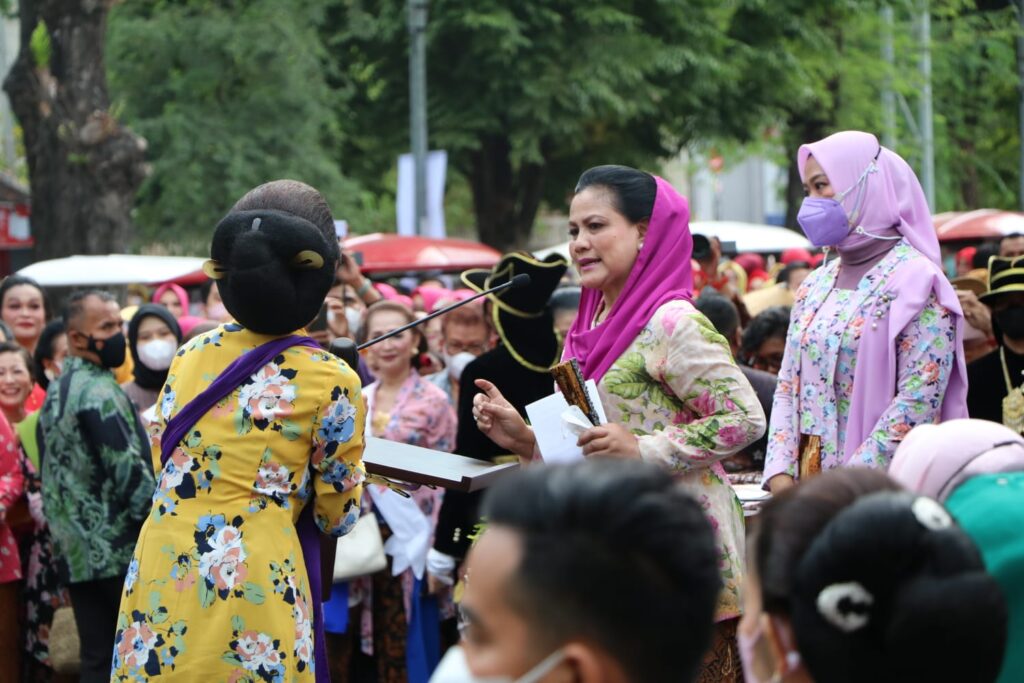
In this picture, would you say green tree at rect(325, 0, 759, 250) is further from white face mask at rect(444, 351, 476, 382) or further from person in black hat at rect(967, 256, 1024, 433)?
person in black hat at rect(967, 256, 1024, 433)

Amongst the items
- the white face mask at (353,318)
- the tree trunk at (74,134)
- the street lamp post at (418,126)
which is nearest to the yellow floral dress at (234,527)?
the white face mask at (353,318)

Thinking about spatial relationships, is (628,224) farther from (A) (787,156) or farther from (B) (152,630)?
(A) (787,156)

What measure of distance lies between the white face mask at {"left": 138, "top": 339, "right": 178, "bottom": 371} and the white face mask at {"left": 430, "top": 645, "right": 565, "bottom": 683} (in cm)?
547

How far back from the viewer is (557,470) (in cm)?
215

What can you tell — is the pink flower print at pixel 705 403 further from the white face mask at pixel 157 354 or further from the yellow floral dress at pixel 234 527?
the white face mask at pixel 157 354

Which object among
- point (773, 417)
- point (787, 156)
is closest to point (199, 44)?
point (787, 156)

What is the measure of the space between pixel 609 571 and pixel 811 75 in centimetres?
2469

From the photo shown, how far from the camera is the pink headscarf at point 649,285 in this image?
169 inches

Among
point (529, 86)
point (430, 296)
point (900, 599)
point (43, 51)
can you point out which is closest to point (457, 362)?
point (430, 296)

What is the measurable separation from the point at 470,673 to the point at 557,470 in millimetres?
312

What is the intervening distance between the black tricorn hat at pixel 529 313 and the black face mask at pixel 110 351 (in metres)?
1.64

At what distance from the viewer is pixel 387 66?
2486cm

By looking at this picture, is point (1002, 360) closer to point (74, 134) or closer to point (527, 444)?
point (527, 444)

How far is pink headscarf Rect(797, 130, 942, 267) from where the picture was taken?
472cm
